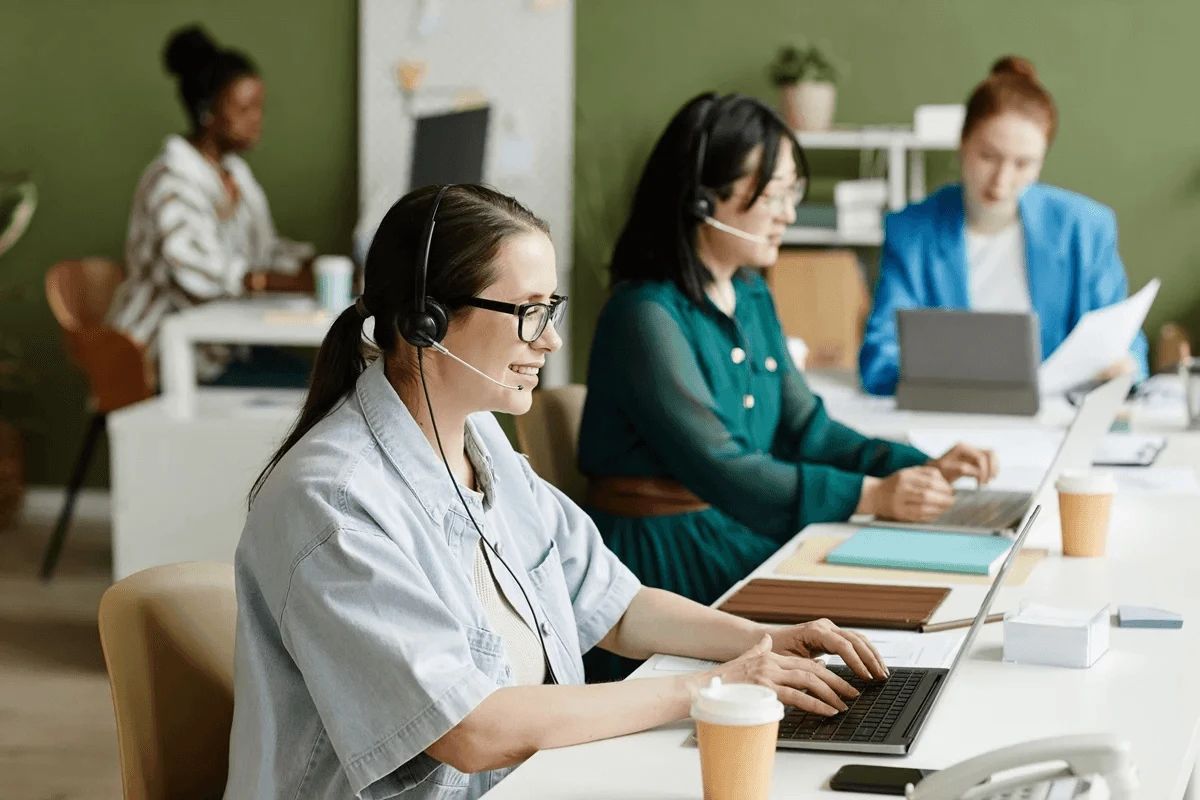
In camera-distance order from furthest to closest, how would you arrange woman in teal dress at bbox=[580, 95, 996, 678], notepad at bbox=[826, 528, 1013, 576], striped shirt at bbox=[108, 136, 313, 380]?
striped shirt at bbox=[108, 136, 313, 380]
woman in teal dress at bbox=[580, 95, 996, 678]
notepad at bbox=[826, 528, 1013, 576]

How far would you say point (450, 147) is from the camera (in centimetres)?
395

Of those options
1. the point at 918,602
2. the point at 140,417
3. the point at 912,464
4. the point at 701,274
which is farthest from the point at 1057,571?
the point at 140,417

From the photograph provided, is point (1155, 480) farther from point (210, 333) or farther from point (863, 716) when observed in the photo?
point (210, 333)

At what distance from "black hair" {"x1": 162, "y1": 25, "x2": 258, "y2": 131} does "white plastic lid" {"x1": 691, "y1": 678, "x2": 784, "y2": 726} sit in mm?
3826

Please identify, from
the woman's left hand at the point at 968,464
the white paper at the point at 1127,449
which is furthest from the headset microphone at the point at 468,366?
the white paper at the point at 1127,449

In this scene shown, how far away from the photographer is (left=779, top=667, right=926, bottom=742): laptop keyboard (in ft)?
4.13

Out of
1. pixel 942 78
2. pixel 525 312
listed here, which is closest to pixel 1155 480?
pixel 525 312

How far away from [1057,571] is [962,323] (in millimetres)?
1067

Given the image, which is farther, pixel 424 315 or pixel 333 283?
pixel 333 283

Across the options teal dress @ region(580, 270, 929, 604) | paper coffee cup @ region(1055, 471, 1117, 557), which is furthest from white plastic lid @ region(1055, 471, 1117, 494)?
teal dress @ region(580, 270, 929, 604)

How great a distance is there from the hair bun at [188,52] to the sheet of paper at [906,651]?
3.54 meters

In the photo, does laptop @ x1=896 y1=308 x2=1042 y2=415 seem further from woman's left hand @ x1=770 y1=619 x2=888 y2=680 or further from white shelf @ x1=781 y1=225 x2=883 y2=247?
white shelf @ x1=781 y1=225 x2=883 y2=247

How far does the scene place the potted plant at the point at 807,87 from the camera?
4512 mm

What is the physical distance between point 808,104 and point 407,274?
3296mm
